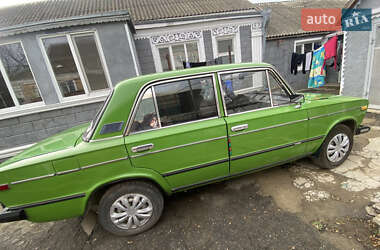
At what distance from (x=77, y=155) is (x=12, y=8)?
1209 cm

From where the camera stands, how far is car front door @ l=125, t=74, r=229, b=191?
1.93 meters

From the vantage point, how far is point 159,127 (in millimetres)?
1995

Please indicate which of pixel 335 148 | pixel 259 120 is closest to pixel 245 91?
pixel 259 120

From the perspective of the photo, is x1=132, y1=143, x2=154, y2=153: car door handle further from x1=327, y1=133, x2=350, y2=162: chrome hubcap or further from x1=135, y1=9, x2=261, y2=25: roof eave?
x1=135, y1=9, x2=261, y2=25: roof eave

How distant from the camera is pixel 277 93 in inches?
101

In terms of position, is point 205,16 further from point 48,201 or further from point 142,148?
point 48,201

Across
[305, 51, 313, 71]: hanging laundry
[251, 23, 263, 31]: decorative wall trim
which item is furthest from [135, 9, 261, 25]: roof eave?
[305, 51, 313, 71]: hanging laundry

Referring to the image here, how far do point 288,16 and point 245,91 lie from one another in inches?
478

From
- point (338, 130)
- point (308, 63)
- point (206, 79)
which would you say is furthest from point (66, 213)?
point (308, 63)

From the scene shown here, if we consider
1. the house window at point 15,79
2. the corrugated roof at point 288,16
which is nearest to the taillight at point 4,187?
the house window at point 15,79

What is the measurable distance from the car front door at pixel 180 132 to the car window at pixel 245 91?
0.76 ft

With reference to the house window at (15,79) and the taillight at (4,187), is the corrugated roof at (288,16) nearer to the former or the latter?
the house window at (15,79)

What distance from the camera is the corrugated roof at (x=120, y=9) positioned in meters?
6.87

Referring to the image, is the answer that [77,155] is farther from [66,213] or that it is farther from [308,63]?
[308,63]
